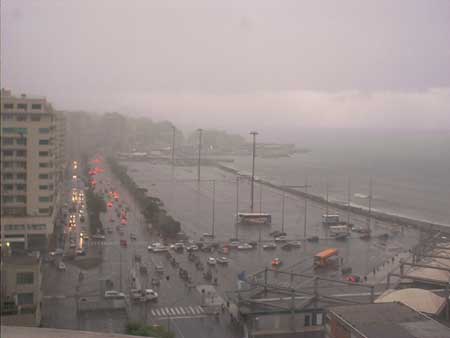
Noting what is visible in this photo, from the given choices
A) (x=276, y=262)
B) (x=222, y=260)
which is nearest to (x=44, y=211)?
(x=222, y=260)

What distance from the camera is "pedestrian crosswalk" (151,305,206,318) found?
4.66 metres

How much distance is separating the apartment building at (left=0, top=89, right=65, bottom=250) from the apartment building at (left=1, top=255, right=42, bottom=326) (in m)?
0.14

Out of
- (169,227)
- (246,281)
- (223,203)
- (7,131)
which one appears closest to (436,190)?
(223,203)

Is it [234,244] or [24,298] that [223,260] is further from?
[24,298]

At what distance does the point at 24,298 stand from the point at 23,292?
0.05 m

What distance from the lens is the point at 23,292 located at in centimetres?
377

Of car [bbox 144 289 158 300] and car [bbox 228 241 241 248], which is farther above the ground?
car [bbox 144 289 158 300]

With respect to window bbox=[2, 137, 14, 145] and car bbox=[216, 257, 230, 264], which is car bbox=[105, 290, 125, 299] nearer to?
car bbox=[216, 257, 230, 264]

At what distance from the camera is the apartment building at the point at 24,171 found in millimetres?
1957

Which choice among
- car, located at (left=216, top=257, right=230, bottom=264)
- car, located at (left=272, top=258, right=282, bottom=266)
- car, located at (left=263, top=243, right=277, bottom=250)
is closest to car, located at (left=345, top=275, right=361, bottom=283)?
car, located at (left=272, top=258, right=282, bottom=266)

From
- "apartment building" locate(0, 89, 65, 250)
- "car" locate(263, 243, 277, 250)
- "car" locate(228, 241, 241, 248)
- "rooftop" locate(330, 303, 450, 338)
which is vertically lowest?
"car" locate(263, 243, 277, 250)

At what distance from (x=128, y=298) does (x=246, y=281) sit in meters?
1.11

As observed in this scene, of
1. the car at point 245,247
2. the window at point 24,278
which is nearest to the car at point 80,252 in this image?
the car at point 245,247

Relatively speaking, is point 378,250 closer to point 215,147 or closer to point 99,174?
point 99,174
